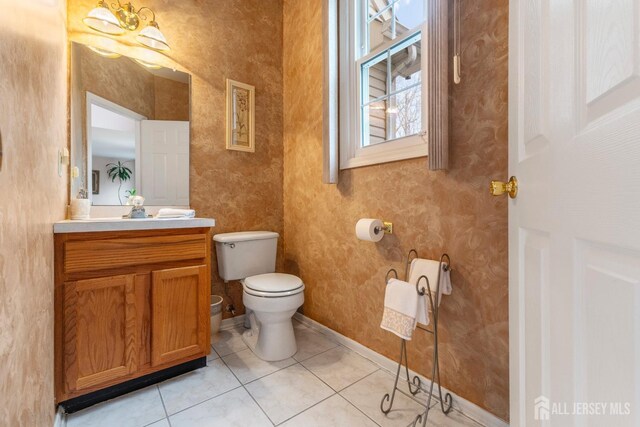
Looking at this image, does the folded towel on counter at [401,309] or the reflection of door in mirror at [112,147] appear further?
the reflection of door in mirror at [112,147]

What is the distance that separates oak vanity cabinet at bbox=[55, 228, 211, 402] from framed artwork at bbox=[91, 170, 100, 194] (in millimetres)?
645

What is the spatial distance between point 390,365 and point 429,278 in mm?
674

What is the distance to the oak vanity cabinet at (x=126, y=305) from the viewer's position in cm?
122

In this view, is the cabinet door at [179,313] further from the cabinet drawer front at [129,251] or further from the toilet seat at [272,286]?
the toilet seat at [272,286]

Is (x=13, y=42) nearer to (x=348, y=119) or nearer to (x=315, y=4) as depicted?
(x=348, y=119)

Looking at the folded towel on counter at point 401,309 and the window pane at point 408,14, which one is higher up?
the window pane at point 408,14

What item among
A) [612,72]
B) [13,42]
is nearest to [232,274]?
[13,42]

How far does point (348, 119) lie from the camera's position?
1.88m

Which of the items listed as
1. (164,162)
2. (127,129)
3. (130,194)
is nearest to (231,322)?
(130,194)

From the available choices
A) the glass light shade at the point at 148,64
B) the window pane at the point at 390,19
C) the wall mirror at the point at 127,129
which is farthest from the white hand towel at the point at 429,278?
the glass light shade at the point at 148,64

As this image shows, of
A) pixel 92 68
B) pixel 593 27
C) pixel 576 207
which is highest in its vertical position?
pixel 92 68

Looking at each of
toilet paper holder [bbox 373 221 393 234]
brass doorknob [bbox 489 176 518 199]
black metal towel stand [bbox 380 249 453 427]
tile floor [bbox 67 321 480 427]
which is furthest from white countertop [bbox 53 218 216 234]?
brass doorknob [bbox 489 176 518 199]

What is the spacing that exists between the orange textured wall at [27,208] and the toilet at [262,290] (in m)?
0.93

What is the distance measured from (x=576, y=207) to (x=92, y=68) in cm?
241
